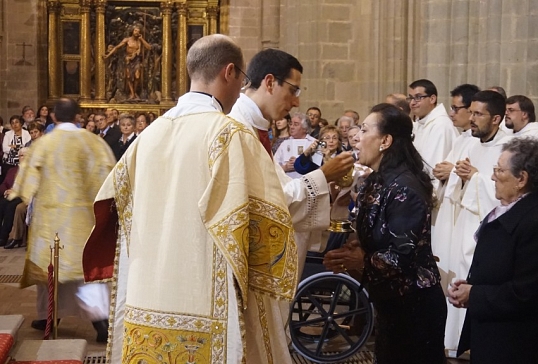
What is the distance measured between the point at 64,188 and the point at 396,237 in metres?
3.43

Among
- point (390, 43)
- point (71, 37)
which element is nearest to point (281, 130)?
point (390, 43)

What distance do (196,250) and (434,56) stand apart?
749 cm

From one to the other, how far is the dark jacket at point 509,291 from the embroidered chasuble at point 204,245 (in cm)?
135

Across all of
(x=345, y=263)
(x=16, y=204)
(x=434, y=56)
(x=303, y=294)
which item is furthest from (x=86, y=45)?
(x=345, y=263)

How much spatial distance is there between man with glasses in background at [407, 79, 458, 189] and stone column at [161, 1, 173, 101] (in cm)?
1138

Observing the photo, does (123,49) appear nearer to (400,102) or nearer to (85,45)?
(85,45)

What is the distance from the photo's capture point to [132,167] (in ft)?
10.5

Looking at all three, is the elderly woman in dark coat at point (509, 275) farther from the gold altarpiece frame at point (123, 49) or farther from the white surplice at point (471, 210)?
the gold altarpiece frame at point (123, 49)

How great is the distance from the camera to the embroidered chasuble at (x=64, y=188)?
6473 mm

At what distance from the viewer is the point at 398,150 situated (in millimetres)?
3982

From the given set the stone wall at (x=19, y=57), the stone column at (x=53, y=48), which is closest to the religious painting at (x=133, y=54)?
the stone column at (x=53, y=48)

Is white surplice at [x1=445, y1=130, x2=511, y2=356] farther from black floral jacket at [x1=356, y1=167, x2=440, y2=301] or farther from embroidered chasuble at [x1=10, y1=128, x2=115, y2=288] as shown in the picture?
embroidered chasuble at [x1=10, y1=128, x2=115, y2=288]

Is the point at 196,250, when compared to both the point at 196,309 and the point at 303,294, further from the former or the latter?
the point at 303,294

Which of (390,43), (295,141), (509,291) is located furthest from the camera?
(390,43)
